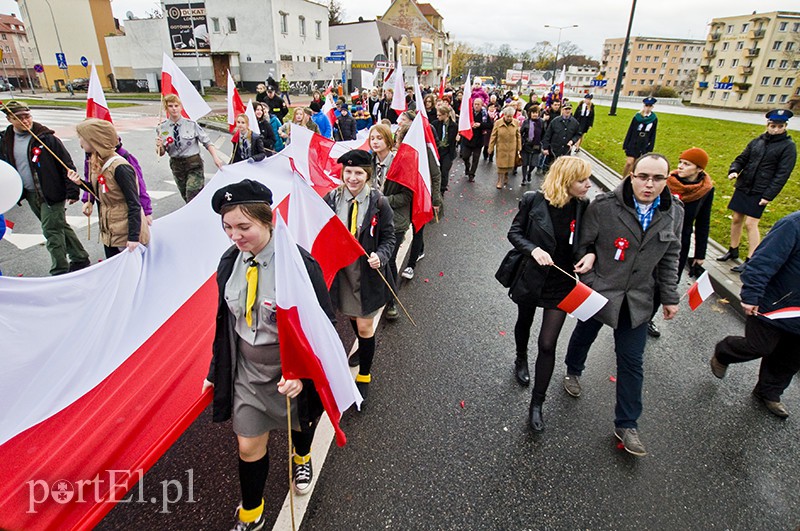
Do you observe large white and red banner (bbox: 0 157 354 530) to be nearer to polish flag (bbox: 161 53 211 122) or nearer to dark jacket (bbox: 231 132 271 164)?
dark jacket (bbox: 231 132 271 164)

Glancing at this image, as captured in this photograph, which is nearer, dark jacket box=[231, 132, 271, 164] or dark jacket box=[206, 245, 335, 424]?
dark jacket box=[206, 245, 335, 424]

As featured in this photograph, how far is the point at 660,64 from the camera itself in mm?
107250

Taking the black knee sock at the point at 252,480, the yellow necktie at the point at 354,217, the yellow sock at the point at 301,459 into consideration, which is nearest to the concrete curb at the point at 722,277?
the yellow necktie at the point at 354,217

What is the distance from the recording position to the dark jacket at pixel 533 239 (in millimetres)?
3289

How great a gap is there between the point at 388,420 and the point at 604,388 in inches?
79.7

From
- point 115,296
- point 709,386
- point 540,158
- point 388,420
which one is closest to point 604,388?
point 709,386

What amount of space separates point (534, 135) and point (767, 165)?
5.92 meters

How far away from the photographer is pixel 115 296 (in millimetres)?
3102

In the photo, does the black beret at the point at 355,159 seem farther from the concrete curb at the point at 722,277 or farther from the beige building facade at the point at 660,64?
the beige building facade at the point at 660,64

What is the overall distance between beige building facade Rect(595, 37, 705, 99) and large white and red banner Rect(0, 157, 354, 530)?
12250cm

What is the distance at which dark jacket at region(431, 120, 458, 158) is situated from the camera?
29.0 ft

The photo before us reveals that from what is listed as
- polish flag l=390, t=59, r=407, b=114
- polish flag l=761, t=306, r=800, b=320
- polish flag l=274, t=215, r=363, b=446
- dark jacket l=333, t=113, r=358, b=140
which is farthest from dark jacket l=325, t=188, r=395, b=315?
dark jacket l=333, t=113, r=358, b=140

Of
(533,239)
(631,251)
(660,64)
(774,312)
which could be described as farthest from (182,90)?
(660,64)

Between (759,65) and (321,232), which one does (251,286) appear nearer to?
(321,232)
